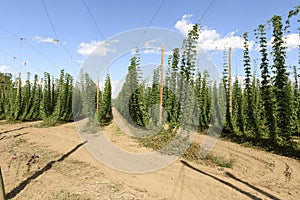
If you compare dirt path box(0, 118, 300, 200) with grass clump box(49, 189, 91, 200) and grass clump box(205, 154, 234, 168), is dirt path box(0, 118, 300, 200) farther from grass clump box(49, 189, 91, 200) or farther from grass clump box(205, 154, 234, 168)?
grass clump box(205, 154, 234, 168)

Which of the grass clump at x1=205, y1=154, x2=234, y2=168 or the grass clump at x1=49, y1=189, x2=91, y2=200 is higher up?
the grass clump at x1=205, y1=154, x2=234, y2=168

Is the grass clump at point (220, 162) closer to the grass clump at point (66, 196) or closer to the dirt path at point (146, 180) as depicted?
the dirt path at point (146, 180)

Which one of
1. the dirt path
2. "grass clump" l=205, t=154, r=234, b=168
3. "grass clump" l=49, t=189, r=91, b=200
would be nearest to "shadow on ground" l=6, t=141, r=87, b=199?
the dirt path

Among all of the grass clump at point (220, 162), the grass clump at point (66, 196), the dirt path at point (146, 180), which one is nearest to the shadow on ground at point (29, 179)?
the dirt path at point (146, 180)

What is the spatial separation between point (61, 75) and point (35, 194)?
740 inches

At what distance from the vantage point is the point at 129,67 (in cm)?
1641

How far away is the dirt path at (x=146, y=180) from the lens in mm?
4668

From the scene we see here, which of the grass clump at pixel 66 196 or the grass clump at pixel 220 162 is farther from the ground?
the grass clump at pixel 220 162

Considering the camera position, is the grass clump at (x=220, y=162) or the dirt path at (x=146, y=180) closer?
the dirt path at (x=146, y=180)

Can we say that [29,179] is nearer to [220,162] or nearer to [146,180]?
[146,180]

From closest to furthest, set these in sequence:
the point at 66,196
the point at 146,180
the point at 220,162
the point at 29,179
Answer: the point at 66,196
the point at 29,179
the point at 146,180
the point at 220,162

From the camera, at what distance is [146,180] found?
5.60m

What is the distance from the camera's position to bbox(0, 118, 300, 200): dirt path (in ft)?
15.3

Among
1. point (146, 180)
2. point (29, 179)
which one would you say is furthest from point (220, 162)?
point (29, 179)
